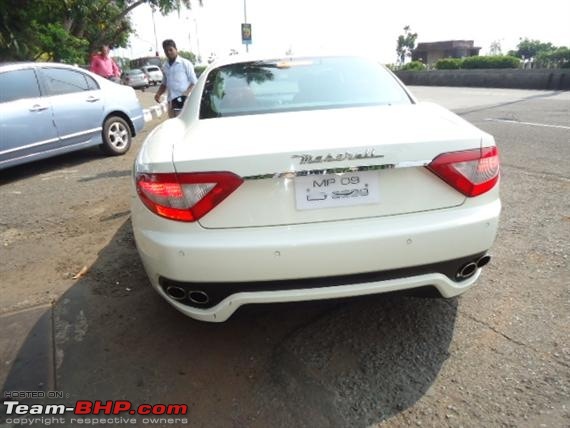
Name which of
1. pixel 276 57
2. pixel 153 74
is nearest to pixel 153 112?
pixel 276 57

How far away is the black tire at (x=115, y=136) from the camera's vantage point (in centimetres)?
746

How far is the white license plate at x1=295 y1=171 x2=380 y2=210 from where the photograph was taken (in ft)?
6.46

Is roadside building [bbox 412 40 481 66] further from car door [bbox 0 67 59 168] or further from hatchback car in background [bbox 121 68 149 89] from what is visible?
car door [bbox 0 67 59 168]

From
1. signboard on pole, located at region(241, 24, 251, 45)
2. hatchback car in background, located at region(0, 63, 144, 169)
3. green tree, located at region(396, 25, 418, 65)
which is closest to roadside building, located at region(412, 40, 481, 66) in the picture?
green tree, located at region(396, 25, 418, 65)

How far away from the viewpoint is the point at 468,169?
82.4 inches

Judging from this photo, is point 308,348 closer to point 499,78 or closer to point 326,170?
point 326,170

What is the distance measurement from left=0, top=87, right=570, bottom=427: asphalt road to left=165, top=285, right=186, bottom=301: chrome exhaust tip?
13.3 inches

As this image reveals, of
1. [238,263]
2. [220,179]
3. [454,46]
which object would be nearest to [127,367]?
[238,263]

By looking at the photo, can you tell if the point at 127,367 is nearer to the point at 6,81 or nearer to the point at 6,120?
the point at 6,120

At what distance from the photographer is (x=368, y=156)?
194 cm

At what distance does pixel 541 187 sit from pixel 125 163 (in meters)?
5.52

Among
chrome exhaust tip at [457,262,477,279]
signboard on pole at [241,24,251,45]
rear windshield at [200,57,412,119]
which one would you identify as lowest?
chrome exhaust tip at [457,262,477,279]

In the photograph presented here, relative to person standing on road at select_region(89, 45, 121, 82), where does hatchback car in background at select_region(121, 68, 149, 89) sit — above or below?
below

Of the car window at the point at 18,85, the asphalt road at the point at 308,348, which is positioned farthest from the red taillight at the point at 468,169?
the car window at the point at 18,85
